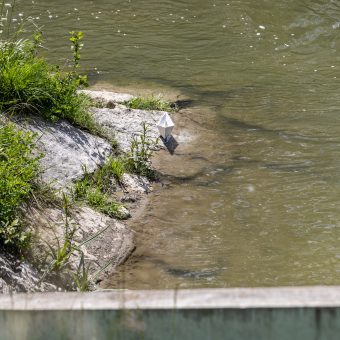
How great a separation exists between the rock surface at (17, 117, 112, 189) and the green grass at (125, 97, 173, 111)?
1619 mm

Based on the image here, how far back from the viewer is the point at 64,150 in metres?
7.60

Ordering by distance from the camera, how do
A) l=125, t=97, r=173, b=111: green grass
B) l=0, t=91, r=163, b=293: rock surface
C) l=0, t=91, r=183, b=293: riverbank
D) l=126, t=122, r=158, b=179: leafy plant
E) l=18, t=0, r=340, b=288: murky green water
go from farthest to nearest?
l=125, t=97, r=173, b=111: green grass
l=126, t=122, r=158, b=179: leafy plant
l=18, t=0, r=340, b=288: murky green water
l=0, t=91, r=183, b=293: riverbank
l=0, t=91, r=163, b=293: rock surface

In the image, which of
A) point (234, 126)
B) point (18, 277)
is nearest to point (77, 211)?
point (18, 277)

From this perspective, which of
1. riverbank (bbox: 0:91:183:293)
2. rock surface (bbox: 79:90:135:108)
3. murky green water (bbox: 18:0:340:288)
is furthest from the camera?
rock surface (bbox: 79:90:135:108)

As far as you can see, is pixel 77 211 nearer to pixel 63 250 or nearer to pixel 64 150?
pixel 64 150

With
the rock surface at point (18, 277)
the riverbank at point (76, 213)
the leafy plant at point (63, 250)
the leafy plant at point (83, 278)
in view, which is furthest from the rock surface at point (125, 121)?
the rock surface at point (18, 277)

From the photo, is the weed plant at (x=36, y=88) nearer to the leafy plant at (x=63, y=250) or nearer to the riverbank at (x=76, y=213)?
the riverbank at (x=76, y=213)

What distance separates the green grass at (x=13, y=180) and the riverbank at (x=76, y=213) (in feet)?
0.50

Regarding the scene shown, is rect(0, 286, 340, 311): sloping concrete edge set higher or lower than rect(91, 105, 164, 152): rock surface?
higher

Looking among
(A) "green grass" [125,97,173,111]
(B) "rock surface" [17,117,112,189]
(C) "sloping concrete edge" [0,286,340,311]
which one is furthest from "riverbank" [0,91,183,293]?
(C) "sloping concrete edge" [0,286,340,311]

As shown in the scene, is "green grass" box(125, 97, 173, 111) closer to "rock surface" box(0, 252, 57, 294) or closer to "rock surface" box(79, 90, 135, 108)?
"rock surface" box(79, 90, 135, 108)

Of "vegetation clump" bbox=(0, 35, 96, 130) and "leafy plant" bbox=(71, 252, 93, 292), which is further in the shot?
"vegetation clump" bbox=(0, 35, 96, 130)

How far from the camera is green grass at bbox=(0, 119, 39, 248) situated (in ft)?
19.1

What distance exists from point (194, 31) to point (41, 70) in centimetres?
627
